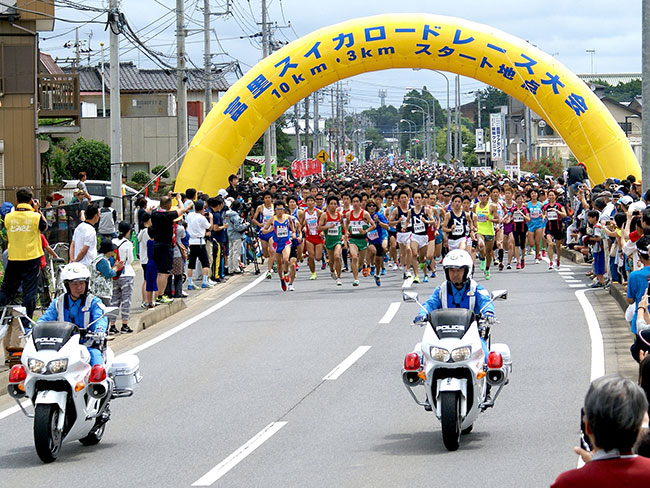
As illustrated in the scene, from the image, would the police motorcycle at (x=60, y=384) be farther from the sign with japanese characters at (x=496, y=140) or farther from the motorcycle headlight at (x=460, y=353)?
the sign with japanese characters at (x=496, y=140)

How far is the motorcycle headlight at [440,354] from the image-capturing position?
8812 millimetres

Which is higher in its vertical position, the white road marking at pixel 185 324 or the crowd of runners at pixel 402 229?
the crowd of runners at pixel 402 229

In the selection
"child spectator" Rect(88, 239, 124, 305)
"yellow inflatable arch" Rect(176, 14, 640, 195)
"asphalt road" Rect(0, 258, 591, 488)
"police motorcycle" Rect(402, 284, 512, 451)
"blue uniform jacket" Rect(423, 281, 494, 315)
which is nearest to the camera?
"asphalt road" Rect(0, 258, 591, 488)

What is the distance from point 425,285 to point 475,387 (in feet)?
41.7

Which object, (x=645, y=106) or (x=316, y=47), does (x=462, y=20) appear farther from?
(x=645, y=106)

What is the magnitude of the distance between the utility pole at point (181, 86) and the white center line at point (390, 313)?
13.6 m

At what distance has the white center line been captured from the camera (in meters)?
17.2

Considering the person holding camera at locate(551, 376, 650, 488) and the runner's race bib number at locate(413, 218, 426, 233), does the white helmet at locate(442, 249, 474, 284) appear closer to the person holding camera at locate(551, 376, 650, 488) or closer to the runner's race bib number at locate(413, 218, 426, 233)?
the person holding camera at locate(551, 376, 650, 488)

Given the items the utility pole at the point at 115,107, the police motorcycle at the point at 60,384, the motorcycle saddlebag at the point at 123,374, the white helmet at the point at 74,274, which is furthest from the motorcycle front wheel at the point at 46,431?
the utility pole at the point at 115,107

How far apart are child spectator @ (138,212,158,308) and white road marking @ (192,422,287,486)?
8421 mm

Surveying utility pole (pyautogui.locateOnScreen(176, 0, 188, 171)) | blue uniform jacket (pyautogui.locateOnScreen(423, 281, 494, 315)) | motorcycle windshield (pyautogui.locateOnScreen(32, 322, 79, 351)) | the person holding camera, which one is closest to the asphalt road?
motorcycle windshield (pyautogui.locateOnScreen(32, 322, 79, 351))

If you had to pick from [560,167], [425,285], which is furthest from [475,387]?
[560,167]

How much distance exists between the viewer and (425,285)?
848 inches

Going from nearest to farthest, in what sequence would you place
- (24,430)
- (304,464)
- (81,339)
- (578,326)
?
(304,464), (81,339), (24,430), (578,326)
